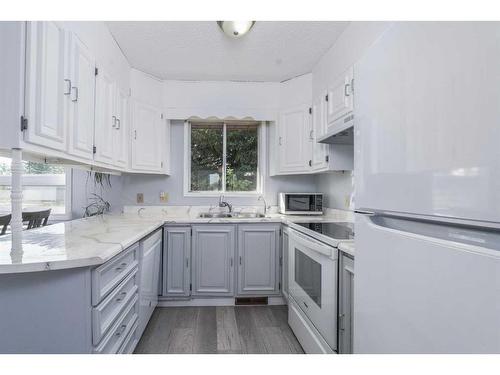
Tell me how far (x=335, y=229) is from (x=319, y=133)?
3.31 ft

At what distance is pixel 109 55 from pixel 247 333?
2436mm

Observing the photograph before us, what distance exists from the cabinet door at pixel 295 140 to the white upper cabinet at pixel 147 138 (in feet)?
4.23

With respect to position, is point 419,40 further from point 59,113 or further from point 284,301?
point 284,301

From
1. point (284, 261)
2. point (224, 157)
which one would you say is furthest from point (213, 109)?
point (284, 261)

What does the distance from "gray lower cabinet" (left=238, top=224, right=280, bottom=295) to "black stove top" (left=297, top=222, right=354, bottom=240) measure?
0.55m

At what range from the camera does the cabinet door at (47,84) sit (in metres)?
1.12

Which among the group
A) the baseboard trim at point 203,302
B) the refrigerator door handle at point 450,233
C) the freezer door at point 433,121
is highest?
the freezer door at point 433,121

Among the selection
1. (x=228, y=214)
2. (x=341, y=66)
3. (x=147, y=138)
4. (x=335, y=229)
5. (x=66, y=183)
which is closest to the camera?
(x=335, y=229)

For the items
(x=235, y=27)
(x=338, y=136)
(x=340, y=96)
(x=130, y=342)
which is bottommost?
(x=130, y=342)

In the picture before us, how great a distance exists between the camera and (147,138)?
264cm

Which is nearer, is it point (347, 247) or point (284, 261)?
point (347, 247)

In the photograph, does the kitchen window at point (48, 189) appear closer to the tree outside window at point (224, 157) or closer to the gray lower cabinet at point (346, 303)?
the tree outside window at point (224, 157)

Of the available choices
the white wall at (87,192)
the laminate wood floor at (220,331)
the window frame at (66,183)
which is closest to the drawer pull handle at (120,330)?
the laminate wood floor at (220,331)

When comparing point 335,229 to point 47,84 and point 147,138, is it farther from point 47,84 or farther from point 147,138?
point 147,138
